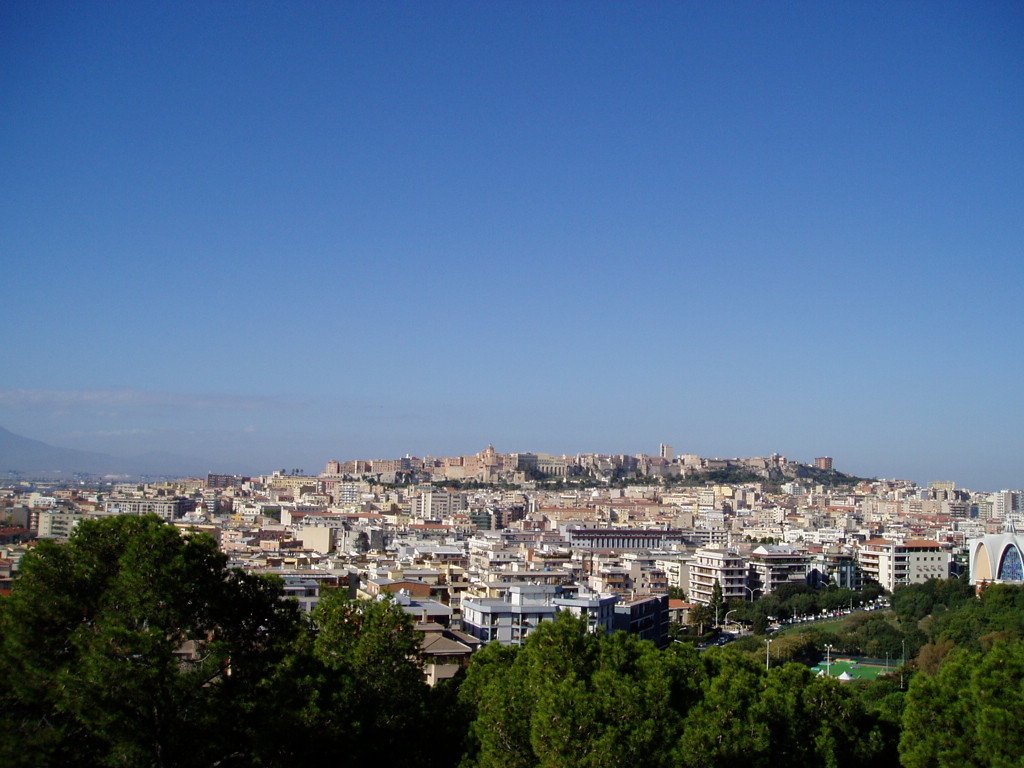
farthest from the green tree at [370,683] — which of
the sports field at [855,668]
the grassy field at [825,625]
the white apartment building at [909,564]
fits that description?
the white apartment building at [909,564]

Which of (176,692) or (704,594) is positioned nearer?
(176,692)

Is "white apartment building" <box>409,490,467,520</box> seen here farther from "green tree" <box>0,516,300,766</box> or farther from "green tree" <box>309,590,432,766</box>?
"green tree" <box>0,516,300,766</box>

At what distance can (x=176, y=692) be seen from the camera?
6.96 meters

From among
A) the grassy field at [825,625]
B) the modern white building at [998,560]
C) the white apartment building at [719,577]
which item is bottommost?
the grassy field at [825,625]

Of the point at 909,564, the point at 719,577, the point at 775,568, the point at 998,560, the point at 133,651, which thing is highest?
the point at 133,651

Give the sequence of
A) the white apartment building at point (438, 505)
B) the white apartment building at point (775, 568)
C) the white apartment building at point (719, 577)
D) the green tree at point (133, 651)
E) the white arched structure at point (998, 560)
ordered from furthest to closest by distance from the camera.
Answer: the white apartment building at point (438, 505), the white apartment building at point (775, 568), the white apartment building at point (719, 577), the white arched structure at point (998, 560), the green tree at point (133, 651)

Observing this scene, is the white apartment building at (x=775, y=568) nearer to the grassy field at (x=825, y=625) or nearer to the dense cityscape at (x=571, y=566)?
the dense cityscape at (x=571, y=566)

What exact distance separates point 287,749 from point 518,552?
26.0m

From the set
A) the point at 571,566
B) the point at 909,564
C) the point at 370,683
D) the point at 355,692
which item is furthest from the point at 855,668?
the point at 909,564

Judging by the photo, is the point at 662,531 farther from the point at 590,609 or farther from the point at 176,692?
the point at 176,692

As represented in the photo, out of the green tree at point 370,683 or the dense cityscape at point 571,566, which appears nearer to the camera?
the green tree at point 370,683

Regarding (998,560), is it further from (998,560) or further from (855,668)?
(855,668)

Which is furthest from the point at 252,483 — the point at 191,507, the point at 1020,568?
the point at 1020,568

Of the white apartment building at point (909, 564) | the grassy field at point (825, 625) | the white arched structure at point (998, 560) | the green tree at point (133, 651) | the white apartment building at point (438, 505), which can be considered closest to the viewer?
the green tree at point (133, 651)
